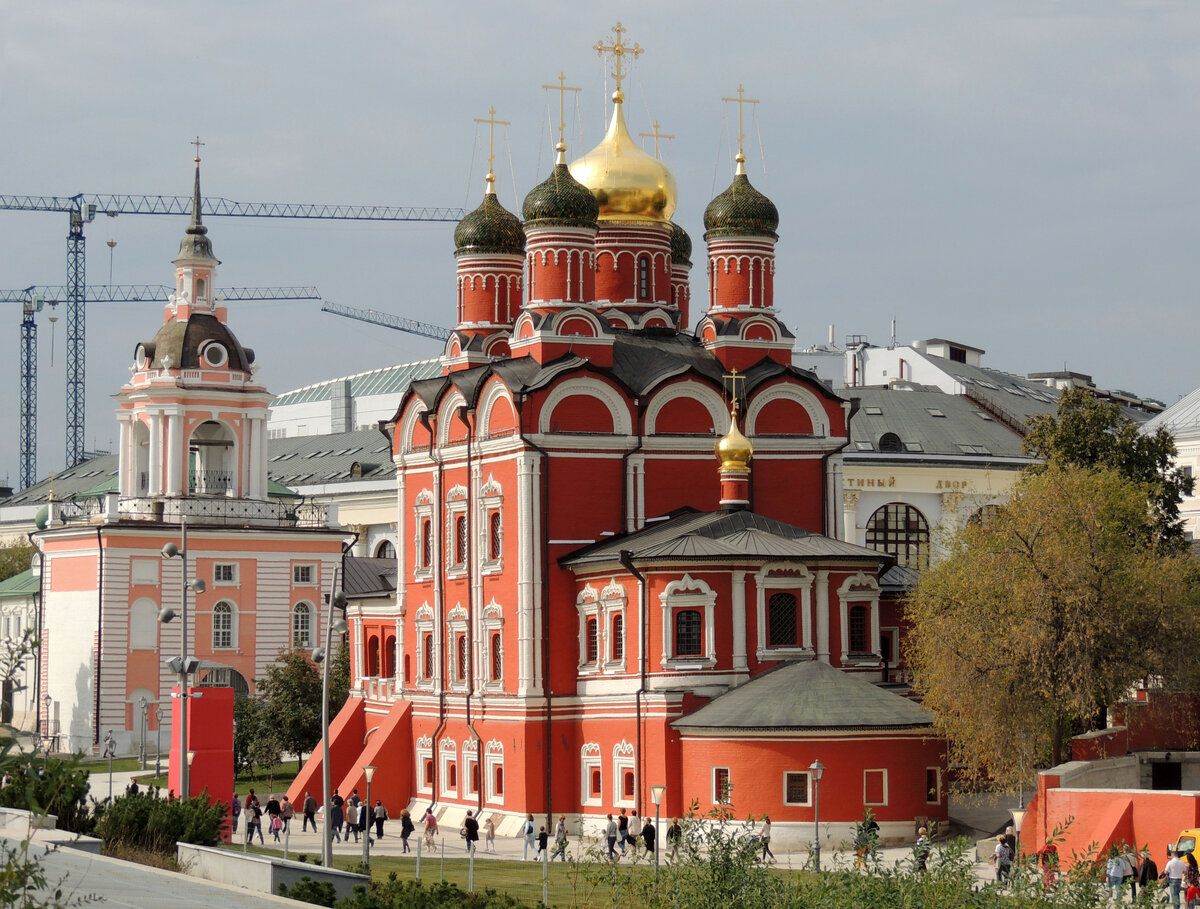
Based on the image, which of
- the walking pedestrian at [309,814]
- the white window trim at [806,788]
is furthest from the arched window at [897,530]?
the white window trim at [806,788]

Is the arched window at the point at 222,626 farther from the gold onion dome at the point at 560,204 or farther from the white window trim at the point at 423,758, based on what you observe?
the gold onion dome at the point at 560,204

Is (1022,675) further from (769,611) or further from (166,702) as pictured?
(166,702)

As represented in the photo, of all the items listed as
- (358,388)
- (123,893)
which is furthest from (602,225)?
(358,388)

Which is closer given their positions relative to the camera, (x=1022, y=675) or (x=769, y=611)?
(x=1022, y=675)

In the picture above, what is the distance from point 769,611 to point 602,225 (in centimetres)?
1347

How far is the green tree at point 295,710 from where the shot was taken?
57625mm

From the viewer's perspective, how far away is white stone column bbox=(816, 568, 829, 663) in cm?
4497

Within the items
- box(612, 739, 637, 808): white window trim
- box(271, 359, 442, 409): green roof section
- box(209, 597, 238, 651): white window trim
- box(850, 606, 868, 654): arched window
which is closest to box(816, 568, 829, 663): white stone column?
box(850, 606, 868, 654): arched window

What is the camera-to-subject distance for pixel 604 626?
149 feet

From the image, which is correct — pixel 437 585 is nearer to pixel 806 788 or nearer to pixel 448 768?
pixel 448 768

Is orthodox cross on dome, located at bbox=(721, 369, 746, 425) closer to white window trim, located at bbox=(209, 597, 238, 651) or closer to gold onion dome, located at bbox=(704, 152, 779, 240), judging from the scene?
gold onion dome, located at bbox=(704, 152, 779, 240)

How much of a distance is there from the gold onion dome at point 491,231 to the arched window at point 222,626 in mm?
19313

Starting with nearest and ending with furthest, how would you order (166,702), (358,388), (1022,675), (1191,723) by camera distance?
(1022,675) → (1191,723) → (166,702) → (358,388)

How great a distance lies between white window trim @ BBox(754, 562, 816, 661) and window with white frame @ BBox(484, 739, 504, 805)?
6957mm
